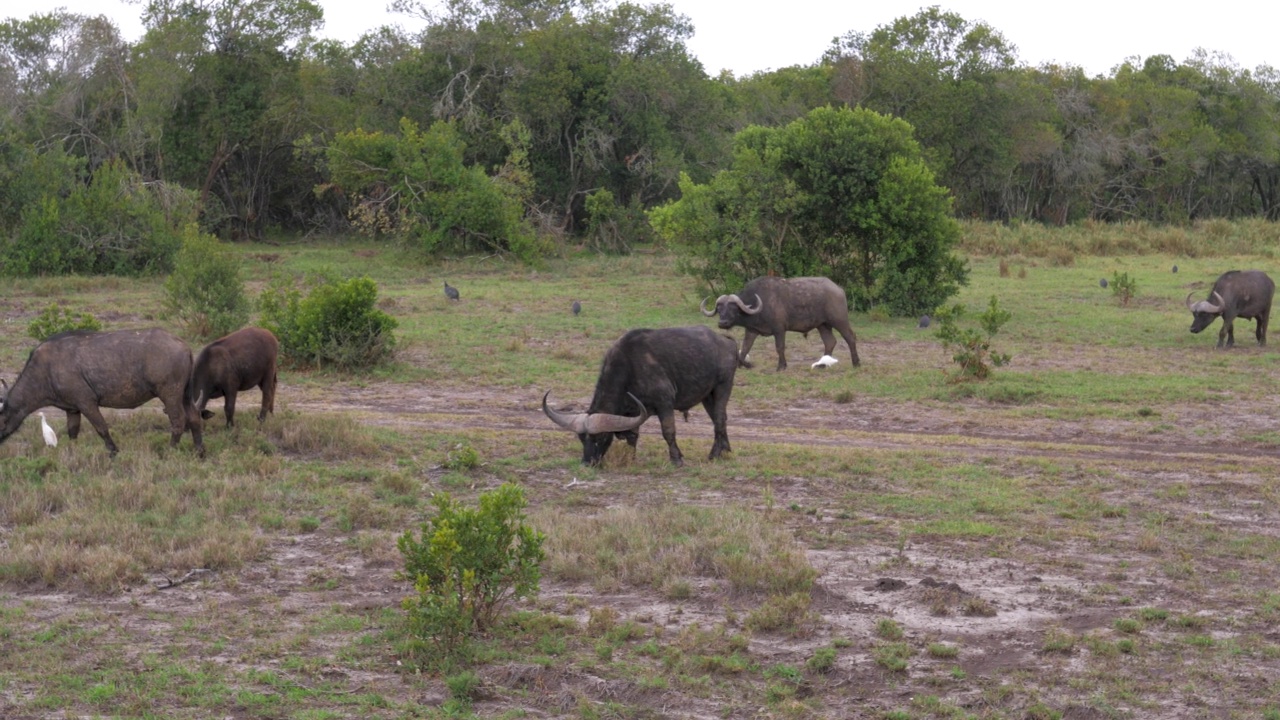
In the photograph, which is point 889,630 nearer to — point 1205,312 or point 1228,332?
point 1228,332

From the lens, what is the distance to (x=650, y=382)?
11625mm

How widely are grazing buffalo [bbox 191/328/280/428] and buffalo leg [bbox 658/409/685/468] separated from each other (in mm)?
4214

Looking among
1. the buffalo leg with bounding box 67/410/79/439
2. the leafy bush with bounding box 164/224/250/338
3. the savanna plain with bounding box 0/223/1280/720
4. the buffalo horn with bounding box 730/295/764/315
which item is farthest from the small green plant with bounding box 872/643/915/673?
the leafy bush with bounding box 164/224/250/338

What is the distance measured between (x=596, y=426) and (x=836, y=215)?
13974mm

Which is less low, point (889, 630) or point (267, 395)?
point (267, 395)

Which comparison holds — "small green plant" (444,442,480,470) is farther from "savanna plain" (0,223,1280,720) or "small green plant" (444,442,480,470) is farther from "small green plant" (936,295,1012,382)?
"small green plant" (936,295,1012,382)

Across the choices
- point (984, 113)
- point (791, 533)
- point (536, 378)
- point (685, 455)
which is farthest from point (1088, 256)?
point (791, 533)

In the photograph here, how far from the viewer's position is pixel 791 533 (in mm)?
9555

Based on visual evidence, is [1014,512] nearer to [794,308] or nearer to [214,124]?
[794,308]

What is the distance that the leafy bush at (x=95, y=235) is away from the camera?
2692 centimetres

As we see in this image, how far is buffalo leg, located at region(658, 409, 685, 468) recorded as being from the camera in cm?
1173

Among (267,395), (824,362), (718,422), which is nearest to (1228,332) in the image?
(824,362)

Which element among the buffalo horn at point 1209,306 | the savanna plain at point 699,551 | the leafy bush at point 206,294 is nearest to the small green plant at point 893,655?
the savanna plain at point 699,551

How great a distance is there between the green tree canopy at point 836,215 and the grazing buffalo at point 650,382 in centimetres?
1216
